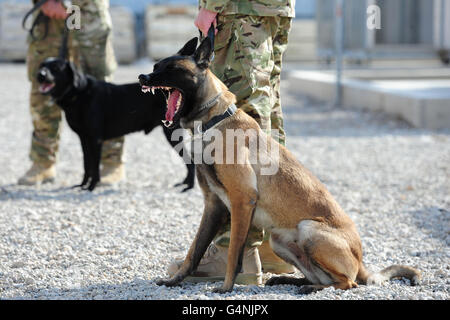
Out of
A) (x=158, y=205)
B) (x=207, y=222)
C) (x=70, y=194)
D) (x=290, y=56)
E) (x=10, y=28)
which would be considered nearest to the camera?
(x=207, y=222)

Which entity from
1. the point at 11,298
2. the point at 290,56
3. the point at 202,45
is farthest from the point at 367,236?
the point at 290,56

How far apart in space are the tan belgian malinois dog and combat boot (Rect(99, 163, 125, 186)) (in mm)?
2847

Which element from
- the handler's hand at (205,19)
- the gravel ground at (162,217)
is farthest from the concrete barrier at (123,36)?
the handler's hand at (205,19)

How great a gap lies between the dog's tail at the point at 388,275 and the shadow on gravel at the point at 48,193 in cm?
277

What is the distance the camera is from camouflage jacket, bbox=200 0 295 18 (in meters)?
3.27

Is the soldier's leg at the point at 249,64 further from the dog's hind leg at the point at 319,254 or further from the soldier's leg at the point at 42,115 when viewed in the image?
the soldier's leg at the point at 42,115

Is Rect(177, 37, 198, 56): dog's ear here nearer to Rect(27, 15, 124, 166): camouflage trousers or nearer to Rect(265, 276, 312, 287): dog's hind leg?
Rect(265, 276, 312, 287): dog's hind leg

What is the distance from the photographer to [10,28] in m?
18.4

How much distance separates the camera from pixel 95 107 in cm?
562

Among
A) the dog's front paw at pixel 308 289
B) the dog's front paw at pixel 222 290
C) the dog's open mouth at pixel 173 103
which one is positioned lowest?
the dog's front paw at pixel 308 289

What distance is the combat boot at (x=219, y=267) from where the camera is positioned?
3297mm

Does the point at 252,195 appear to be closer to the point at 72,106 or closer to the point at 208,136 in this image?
the point at 208,136

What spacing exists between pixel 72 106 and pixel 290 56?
14768 millimetres

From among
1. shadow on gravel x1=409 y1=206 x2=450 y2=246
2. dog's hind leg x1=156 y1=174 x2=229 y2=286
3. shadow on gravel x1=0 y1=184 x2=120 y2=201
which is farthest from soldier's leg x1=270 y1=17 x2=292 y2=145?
shadow on gravel x1=0 y1=184 x2=120 y2=201
